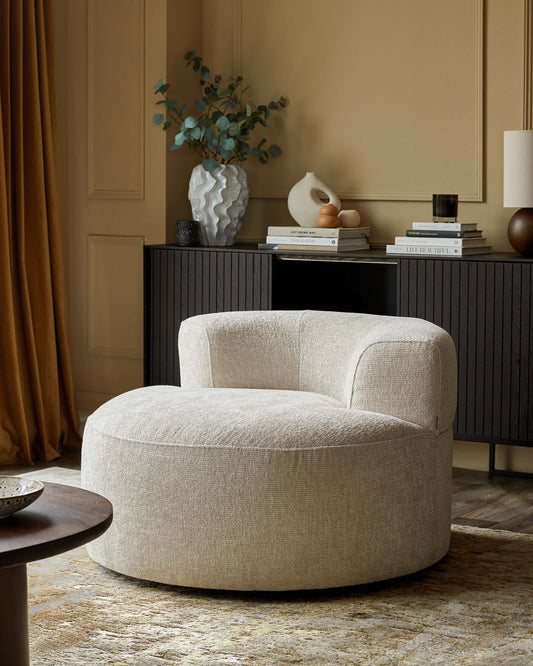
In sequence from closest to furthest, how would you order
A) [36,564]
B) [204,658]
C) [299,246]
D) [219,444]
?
[204,658] < [219,444] < [36,564] < [299,246]

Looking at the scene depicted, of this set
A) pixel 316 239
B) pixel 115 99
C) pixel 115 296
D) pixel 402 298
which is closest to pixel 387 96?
pixel 316 239

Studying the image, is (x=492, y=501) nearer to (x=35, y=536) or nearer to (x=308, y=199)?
(x=308, y=199)

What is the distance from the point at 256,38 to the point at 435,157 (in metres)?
0.96

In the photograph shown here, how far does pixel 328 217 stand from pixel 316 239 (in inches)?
4.5

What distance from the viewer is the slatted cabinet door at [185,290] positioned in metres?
3.98

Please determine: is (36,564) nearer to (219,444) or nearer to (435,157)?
(219,444)

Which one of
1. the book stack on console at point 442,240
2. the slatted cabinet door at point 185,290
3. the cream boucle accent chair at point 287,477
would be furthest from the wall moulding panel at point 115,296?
the cream boucle accent chair at point 287,477

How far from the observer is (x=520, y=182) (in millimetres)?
3553

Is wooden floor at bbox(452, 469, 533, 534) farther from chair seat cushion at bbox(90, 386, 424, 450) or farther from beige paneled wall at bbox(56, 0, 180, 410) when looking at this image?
beige paneled wall at bbox(56, 0, 180, 410)

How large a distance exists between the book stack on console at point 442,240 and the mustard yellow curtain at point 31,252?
4.54ft

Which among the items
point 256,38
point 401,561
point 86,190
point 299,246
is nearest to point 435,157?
point 299,246

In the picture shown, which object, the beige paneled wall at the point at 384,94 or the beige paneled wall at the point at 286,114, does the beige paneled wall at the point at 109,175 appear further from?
the beige paneled wall at the point at 384,94

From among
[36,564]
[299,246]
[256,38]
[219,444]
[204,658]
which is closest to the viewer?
[204,658]

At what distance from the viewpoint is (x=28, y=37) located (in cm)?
407
